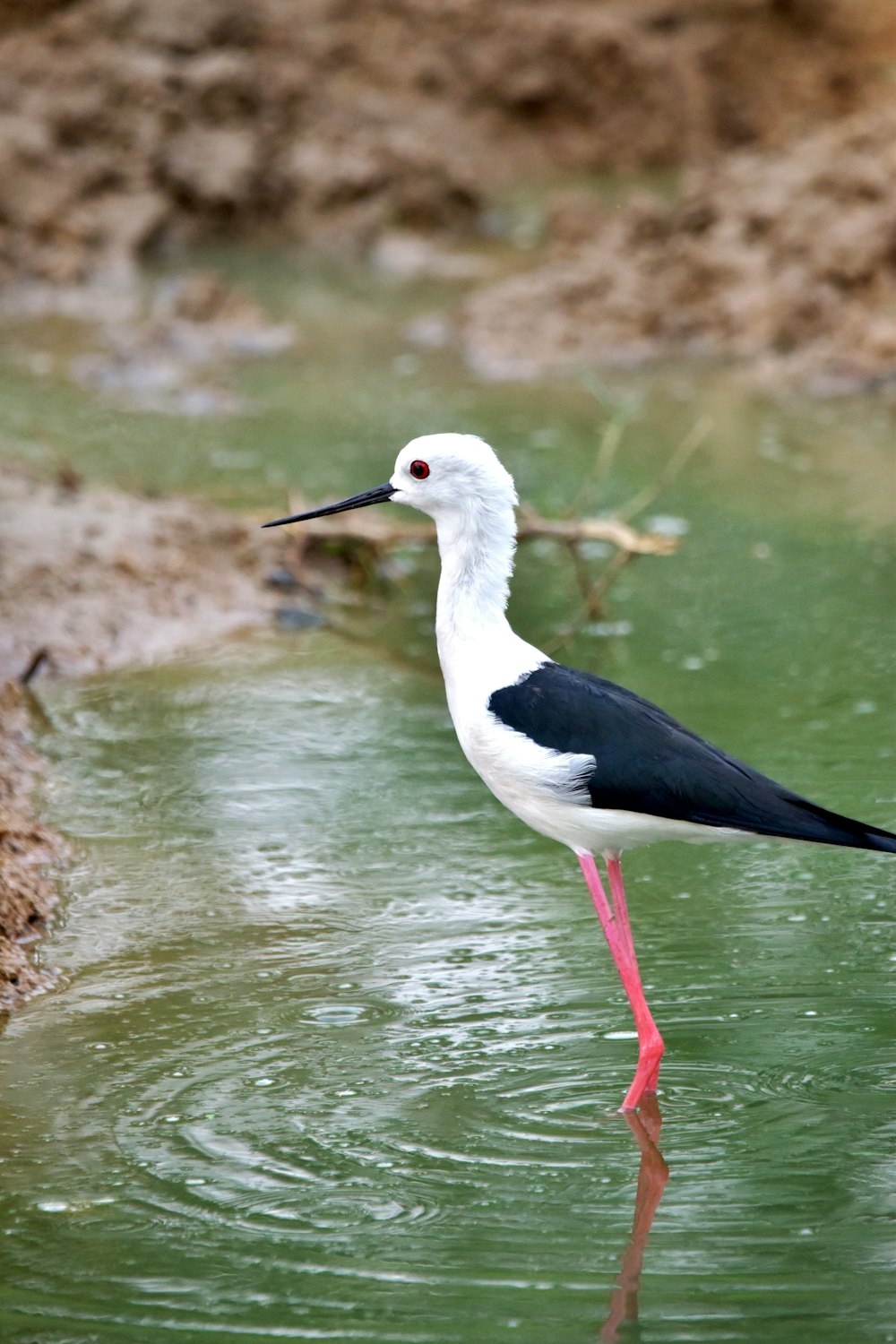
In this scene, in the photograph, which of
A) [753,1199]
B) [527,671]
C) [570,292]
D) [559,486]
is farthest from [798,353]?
[753,1199]

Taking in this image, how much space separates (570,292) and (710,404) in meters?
2.06

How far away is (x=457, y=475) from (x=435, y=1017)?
46.0 inches

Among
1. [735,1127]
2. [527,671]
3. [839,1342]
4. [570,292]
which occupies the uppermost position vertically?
[527,671]

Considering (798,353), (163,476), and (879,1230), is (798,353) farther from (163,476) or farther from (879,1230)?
(879,1230)

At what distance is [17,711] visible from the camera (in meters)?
6.02

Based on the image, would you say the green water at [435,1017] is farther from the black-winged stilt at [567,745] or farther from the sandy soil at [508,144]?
the sandy soil at [508,144]

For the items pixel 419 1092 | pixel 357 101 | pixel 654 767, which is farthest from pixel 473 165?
pixel 419 1092

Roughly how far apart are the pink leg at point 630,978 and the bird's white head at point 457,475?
81 centimetres

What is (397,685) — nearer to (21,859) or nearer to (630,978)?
(21,859)

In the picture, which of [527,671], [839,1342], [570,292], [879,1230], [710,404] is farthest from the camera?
[570,292]

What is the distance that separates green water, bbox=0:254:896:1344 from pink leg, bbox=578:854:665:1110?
76 mm

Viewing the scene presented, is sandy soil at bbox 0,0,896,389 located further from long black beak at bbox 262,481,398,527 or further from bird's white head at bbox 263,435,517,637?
bird's white head at bbox 263,435,517,637

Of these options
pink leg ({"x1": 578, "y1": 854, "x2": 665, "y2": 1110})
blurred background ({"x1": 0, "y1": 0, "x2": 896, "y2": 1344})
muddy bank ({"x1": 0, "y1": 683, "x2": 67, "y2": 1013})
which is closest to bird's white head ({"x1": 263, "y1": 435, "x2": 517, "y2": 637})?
pink leg ({"x1": 578, "y1": 854, "x2": 665, "y2": 1110})

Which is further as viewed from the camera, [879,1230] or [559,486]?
[559,486]
